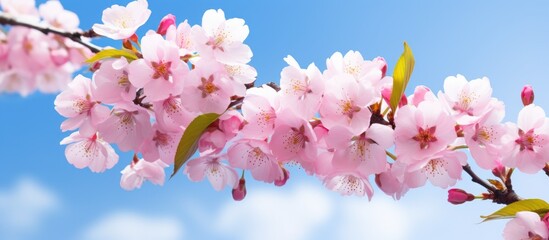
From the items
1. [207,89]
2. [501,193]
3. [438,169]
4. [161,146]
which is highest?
[207,89]

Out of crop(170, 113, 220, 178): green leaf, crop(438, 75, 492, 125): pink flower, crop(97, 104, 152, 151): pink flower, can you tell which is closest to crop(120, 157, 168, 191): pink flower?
crop(97, 104, 152, 151): pink flower

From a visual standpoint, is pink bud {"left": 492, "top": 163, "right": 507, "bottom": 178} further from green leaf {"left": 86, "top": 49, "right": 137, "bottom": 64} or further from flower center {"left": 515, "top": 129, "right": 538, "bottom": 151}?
green leaf {"left": 86, "top": 49, "right": 137, "bottom": 64}

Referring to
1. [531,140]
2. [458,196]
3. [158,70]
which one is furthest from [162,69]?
[531,140]

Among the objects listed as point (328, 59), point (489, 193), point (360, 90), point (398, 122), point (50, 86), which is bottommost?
point (489, 193)

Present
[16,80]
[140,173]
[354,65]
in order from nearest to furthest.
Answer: [354,65] → [16,80] → [140,173]

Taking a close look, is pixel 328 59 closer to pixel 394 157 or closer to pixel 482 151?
pixel 394 157

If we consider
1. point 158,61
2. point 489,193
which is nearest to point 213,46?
point 158,61

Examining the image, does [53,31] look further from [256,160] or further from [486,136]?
[486,136]
